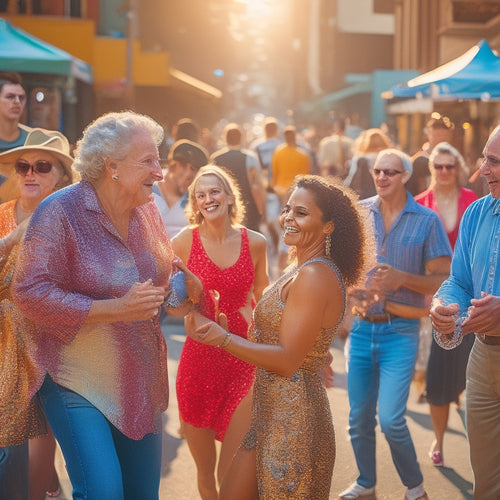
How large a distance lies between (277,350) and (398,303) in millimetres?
2170

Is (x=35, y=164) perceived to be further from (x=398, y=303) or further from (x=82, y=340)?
(x=398, y=303)

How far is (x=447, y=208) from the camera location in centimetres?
662

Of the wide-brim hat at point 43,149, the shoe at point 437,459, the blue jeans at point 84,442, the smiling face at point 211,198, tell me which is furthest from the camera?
the shoe at point 437,459

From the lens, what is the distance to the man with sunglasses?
5363mm

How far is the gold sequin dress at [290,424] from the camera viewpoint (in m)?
3.49

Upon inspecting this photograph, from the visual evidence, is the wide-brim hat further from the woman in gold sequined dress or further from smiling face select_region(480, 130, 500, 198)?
smiling face select_region(480, 130, 500, 198)

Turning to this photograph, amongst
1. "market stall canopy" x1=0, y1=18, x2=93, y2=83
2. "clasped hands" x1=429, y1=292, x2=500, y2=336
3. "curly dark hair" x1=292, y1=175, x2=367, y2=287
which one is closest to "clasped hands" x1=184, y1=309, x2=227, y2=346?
"curly dark hair" x1=292, y1=175, x2=367, y2=287

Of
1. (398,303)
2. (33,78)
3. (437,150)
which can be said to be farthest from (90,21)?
(398,303)

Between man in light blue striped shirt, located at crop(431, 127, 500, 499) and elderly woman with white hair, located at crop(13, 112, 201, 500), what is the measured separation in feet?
3.81

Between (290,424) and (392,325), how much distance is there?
2.09 metres

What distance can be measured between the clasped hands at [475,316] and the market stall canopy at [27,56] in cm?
856

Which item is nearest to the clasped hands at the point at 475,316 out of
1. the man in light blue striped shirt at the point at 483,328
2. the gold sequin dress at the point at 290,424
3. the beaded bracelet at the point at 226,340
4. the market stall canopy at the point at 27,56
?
the man in light blue striped shirt at the point at 483,328

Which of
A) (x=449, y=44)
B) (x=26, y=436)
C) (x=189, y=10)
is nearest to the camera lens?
(x=26, y=436)

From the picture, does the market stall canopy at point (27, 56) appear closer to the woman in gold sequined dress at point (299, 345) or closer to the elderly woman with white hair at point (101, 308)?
the elderly woman with white hair at point (101, 308)
